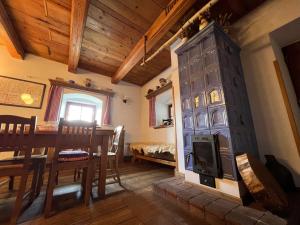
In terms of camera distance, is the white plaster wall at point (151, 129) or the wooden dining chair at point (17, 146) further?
the white plaster wall at point (151, 129)

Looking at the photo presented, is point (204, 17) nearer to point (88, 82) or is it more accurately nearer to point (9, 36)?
point (88, 82)

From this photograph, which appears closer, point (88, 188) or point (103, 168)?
point (88, 188)

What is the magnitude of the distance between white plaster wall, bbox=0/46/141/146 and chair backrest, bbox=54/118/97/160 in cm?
258

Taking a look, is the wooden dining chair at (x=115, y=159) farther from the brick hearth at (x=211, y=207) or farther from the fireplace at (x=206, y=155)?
the fireplace at (x=206, y=155)

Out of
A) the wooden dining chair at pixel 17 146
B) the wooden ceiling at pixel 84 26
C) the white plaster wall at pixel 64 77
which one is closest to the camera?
the wooden dining chair at pixel 17 146

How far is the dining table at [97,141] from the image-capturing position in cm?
152

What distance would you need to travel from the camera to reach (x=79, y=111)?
412 centimetres

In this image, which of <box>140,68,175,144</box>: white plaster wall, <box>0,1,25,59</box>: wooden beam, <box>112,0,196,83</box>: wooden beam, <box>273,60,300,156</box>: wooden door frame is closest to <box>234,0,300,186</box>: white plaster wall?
<box>273,60,300,156</box>: wooden door frame

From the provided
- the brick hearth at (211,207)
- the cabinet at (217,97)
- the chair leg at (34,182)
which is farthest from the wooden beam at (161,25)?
the chair leg at (34,182)

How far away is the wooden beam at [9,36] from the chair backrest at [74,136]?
2535mm

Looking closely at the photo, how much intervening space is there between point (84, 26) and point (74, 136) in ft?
6.79

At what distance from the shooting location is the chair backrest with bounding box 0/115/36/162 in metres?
1.20

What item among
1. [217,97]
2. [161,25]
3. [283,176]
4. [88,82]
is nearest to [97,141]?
[217,97]

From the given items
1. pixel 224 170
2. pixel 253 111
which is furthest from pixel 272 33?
pixel 224 170
